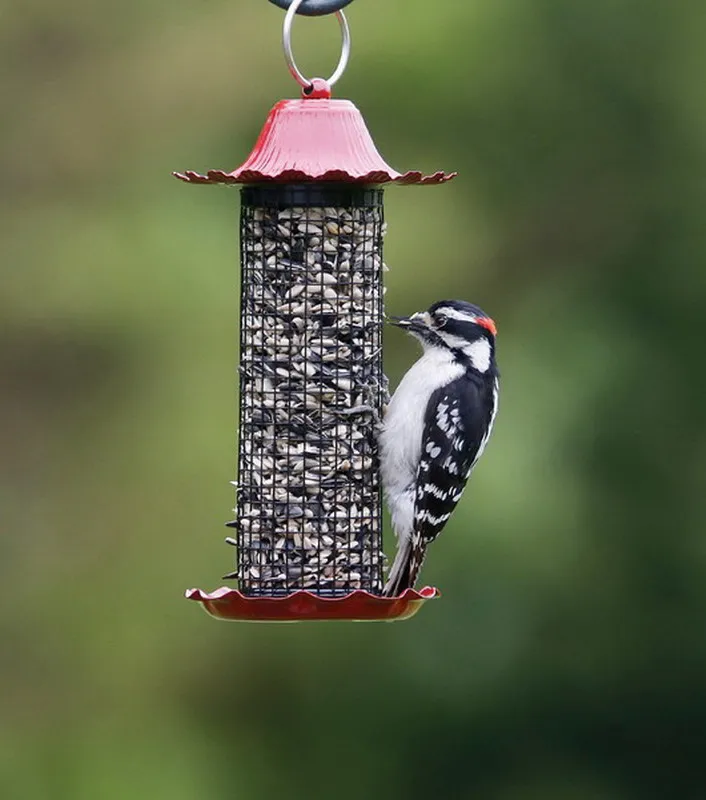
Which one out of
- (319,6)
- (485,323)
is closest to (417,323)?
(485,323)

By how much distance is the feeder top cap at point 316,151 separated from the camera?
7504 mm

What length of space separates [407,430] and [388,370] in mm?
4703

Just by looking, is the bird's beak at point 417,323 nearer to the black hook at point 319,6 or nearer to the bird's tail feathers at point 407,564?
the bird's tail feathers at point 407,564

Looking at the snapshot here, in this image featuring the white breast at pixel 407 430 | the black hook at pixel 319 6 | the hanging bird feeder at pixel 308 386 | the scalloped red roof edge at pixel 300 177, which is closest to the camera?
the black hook at pixel 319 6

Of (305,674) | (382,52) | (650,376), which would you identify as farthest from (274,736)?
(382,52)

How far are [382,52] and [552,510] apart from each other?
2818 millimetres

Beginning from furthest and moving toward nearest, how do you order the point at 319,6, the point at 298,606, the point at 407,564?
the point at 407,564
the point at 298,606
the point at 319,6

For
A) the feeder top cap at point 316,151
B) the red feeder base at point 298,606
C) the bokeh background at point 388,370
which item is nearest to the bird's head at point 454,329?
the feeder top cap at point 316,151

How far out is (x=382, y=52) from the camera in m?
13.3

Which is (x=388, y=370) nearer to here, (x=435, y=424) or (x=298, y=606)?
(x=435, y=424)

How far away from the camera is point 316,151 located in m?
7.55

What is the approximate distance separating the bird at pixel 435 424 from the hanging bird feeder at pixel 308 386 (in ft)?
0.61

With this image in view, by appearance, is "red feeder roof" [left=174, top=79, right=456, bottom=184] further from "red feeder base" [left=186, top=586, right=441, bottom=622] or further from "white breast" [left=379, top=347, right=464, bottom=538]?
"red feeder base" [left=186, top=586, right=441, bottom=622]

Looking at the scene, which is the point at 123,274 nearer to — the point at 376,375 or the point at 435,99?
the point at 435,99
